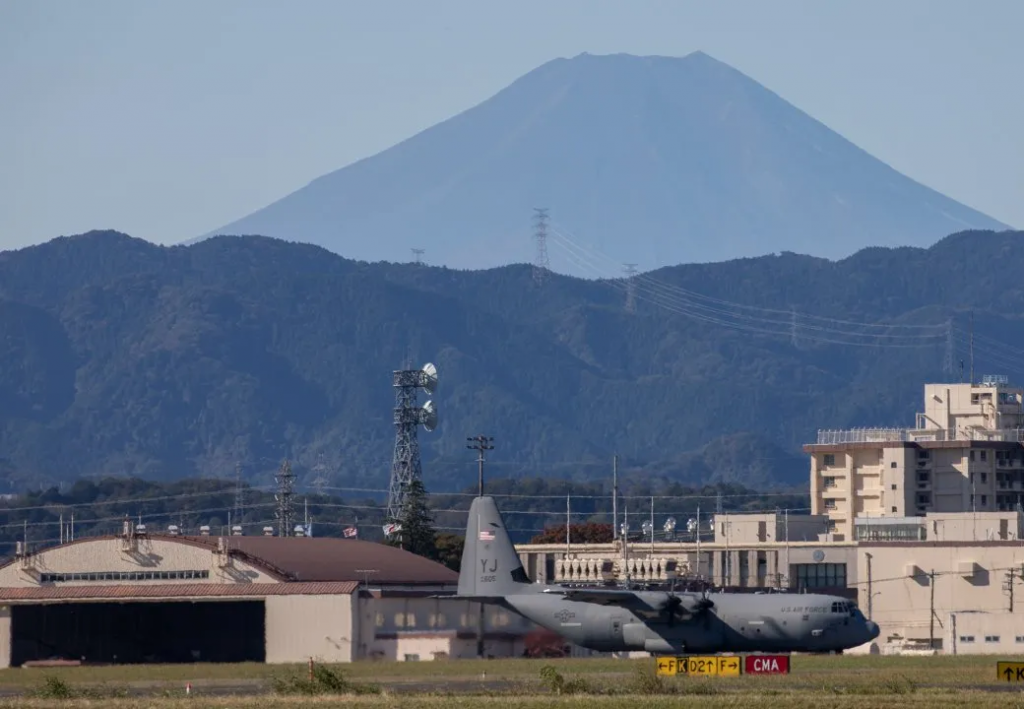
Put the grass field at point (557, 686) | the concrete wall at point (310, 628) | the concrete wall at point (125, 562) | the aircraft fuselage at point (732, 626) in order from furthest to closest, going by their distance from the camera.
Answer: the concrete wall at point (125, 562) < the concrete wall at point (310, 628) < the aircraft fuselage at point (732, 626) < the grass field at point (557, 686)

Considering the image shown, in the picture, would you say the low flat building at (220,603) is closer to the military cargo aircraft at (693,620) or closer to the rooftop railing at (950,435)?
the military cargo aircraft at (693,620)

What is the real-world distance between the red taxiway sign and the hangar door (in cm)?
4281

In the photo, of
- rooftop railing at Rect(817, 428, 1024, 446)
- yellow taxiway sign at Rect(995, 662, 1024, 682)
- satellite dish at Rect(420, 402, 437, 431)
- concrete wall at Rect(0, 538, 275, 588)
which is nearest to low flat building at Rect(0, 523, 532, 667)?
concrete wall at Rect(0, 538, 275, 588)

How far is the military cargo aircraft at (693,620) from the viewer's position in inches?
3561

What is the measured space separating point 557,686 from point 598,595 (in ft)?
69.6

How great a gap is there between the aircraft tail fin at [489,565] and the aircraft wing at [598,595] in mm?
4544

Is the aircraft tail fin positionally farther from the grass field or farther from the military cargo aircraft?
the grass field

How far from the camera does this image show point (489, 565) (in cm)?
9725

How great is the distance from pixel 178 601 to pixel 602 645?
31.1 m

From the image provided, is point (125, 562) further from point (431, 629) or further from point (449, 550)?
point (449, 550)

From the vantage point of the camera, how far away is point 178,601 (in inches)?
4510

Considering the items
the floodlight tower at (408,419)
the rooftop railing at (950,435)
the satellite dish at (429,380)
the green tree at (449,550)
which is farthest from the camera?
the satellite dish at (429,380)

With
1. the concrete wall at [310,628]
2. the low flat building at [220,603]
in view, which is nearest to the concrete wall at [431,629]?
the low flat building at [220,603]

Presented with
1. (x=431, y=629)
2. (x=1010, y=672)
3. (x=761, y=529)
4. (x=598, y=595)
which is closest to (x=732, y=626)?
(x=598, y=595)
